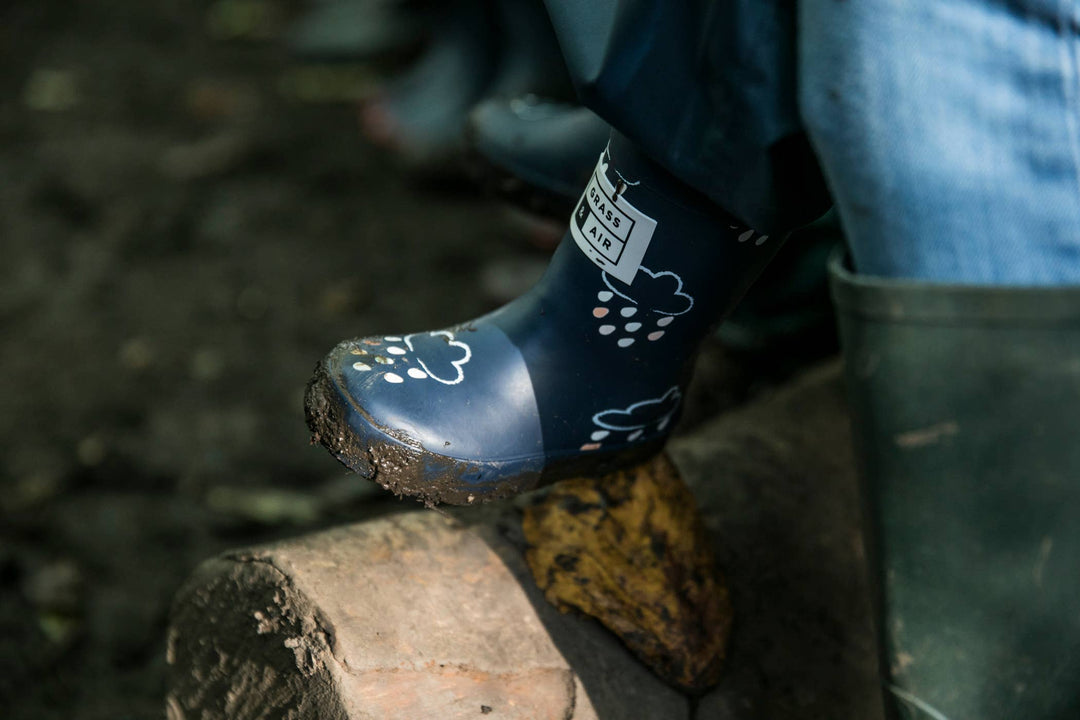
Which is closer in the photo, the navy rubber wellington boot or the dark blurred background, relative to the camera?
the navy rubber wellington boot

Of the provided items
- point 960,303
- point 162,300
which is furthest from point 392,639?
point 162,300

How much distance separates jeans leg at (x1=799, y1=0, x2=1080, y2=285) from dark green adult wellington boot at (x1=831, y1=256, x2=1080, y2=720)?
30 mm

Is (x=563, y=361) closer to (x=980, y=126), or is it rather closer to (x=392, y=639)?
(x=392, y=639)

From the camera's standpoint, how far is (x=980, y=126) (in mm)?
595

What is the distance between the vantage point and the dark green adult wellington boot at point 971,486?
1.94 ft

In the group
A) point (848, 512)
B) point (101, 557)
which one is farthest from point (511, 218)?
point (848, 512)

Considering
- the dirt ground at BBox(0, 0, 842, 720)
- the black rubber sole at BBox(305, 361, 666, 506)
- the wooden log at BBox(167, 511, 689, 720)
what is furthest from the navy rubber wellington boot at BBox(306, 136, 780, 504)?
the dirt ground at BBox(0, 0, 842, 720)

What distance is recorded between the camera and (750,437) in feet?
4.02

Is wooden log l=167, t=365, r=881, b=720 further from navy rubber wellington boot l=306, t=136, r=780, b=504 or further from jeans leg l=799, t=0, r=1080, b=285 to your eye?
jeans leg l=799, t=0, r=1080, b=285

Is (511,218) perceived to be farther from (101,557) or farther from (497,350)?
(497,350)

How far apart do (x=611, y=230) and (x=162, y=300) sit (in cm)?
154

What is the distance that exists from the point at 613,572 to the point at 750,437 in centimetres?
32

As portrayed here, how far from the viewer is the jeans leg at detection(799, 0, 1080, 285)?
1.95 ft

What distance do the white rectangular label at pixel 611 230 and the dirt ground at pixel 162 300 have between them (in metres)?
0.81
